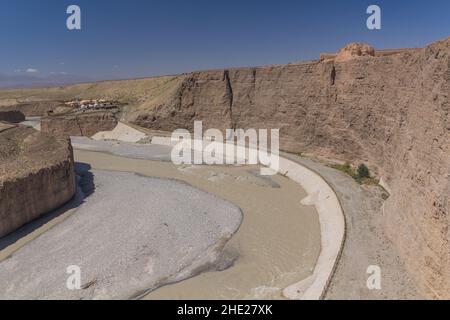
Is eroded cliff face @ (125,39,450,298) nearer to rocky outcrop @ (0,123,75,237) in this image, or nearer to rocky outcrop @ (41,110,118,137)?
rocky outcrop @ (41,110,118,137)

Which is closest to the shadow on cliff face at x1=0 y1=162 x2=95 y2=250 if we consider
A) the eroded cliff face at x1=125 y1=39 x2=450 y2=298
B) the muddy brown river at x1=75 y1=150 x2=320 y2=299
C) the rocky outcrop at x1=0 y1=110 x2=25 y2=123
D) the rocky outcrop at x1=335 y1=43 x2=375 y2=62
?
the muddy brown river at x1=75 y1=150 x2=320 y2=299

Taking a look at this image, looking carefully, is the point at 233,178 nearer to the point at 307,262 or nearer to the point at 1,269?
the point at 307,262

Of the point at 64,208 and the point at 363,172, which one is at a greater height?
the point at 363,172

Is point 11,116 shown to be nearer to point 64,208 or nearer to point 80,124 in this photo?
point 80,124

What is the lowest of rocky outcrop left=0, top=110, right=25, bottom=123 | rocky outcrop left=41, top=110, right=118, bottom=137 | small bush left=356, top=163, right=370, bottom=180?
small bush left=356, top=163, right=370, bottom=180

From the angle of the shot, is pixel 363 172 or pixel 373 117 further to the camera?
pixel 373 117

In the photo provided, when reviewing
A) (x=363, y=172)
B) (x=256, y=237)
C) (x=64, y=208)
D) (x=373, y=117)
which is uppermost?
(x=373, y=117)

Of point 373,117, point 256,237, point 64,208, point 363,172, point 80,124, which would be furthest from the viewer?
point 80,124

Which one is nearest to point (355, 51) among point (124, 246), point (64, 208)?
point (124, 246)
